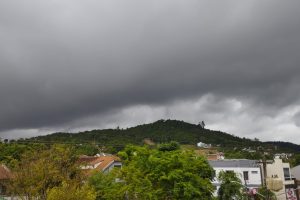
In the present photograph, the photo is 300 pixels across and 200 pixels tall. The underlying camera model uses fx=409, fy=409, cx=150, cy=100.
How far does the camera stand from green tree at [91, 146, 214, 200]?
1521 inches

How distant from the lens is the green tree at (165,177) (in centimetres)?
3862

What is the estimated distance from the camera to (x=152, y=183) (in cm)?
4006

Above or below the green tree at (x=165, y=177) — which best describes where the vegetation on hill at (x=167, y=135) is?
above

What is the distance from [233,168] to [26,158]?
40.8 meters

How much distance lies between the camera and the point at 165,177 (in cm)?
3878

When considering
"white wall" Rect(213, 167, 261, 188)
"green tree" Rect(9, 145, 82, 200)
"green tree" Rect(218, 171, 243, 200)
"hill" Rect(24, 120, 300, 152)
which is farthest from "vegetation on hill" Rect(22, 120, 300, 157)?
"green tree" Rect(9, 145, 82, 200)

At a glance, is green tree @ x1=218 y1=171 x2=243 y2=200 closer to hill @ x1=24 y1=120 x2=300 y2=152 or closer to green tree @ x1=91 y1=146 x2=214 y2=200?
green tree @ x1=91 y1=146 x2=214 y2=200

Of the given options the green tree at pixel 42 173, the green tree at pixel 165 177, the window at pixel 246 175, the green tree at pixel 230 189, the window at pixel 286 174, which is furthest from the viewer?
the window at pixel 286 174

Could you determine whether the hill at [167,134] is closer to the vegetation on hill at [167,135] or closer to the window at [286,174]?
the vegetation on hill at [167,135]

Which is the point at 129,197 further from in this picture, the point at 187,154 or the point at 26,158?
the point at 26,158

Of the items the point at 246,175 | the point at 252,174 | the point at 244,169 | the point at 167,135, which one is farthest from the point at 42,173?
the point at 167,135

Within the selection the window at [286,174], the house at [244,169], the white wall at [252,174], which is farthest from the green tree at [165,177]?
the window at [286,174]

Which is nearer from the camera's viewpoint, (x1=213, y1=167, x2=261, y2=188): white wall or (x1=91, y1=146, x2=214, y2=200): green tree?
(x1=91, y1=146, x2=214, y2=200): green tree

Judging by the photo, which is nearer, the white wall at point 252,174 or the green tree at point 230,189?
the green tree at point 230,189
